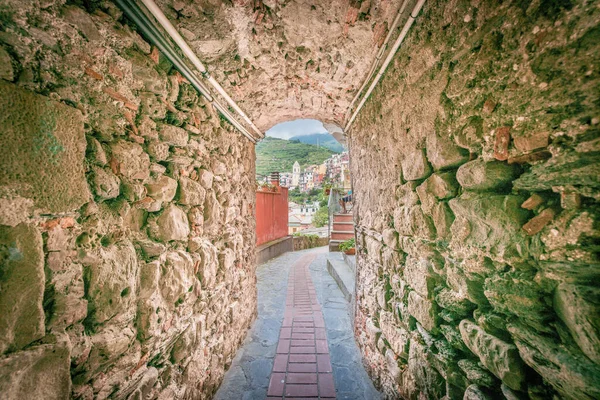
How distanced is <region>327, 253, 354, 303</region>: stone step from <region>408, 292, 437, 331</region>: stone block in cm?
222

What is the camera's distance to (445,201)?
1.25m

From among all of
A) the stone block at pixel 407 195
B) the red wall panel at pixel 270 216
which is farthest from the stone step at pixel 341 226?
the stone block at pixel 407 195

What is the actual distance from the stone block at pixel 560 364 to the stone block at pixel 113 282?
1.60 metres

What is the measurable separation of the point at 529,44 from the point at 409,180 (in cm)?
89

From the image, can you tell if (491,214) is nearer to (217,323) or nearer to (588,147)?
(588,147)

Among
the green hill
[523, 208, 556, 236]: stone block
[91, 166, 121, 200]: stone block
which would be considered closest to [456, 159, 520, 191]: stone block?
[523, 208, 556, 236]: stone block

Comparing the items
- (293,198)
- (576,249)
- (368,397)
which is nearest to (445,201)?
(576,249)

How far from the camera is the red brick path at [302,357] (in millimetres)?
2246

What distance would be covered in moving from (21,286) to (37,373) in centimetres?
29

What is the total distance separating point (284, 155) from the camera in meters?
66.3

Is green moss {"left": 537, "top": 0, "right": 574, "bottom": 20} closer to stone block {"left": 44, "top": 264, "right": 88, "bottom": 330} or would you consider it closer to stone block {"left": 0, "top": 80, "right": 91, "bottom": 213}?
stone block {"left": 0, "top": 80, "right": 91, "bottom": 213}

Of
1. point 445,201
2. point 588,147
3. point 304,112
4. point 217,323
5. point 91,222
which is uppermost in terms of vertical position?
point 304,112

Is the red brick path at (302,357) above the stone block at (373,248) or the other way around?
the other way around

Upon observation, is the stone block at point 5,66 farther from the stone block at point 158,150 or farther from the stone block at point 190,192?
the stone block at point 190,192
